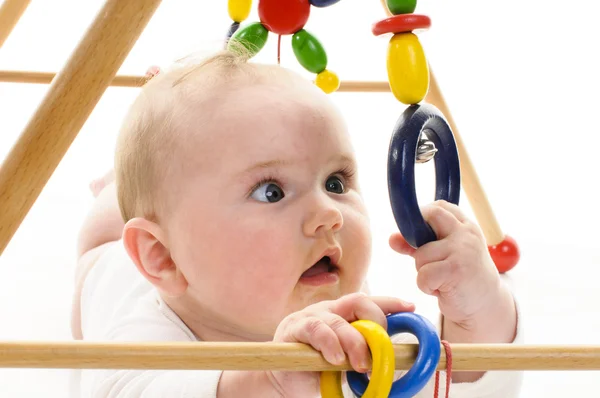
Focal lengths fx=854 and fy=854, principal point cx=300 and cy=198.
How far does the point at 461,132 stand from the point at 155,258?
101 cm

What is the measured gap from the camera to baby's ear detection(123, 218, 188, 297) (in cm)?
82

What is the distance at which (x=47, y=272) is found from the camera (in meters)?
1.39

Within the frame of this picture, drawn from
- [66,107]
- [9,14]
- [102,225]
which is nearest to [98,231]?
[102,225]

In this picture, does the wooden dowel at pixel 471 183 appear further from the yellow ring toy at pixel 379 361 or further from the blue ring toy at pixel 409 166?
the yellow ring toy at pixel 379 361

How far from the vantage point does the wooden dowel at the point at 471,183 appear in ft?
4.05

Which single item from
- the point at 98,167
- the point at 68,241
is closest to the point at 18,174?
the point at 68,241

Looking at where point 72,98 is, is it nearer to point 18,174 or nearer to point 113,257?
point 18,174

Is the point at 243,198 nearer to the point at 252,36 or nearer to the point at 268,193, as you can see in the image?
the point at 268,193

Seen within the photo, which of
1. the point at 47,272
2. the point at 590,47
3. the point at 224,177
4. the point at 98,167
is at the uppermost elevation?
the point at 590,47

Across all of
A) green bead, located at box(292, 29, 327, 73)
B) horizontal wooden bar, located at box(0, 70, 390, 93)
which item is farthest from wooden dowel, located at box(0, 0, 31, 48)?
green bead, located at box(292, 29, 327, 73)

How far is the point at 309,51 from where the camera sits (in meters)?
1.12

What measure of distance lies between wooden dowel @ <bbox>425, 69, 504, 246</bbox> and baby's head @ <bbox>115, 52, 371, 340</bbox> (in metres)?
0.43

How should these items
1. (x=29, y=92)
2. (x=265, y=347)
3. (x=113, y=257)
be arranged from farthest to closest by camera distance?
1. (x=29, y=92)
2. (x=113, y=257)
3. (x=265, y=347)

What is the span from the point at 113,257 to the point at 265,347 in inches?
27.7
